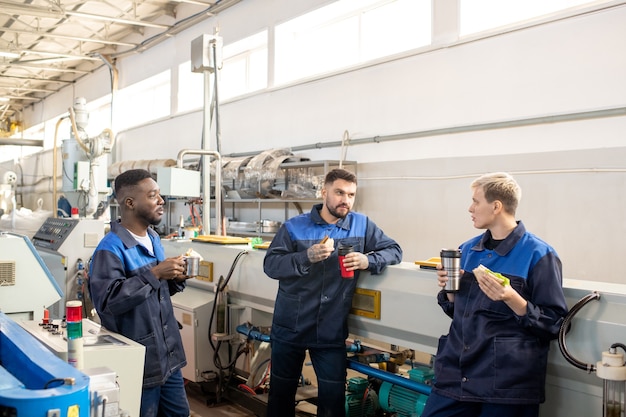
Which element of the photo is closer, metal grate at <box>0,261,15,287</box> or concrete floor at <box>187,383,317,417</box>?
metal grate at <box>0,261,15,287</box>

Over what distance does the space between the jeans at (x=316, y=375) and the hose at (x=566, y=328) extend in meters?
1.04

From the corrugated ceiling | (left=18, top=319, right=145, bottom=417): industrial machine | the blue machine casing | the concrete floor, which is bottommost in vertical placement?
the concrete floor

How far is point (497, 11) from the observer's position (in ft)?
14.2

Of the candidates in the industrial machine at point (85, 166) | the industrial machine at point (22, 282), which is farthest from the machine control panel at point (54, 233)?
the industrial machine at point (22, 282)

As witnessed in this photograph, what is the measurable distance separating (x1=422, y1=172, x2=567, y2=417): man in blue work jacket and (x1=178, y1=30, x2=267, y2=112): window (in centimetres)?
514

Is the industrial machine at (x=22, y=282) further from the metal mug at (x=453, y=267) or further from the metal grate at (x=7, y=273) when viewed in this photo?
the metal mug at (x=453, y=267)

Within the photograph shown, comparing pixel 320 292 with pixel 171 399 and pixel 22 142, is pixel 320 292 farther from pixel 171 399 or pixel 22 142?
pixel 22 142

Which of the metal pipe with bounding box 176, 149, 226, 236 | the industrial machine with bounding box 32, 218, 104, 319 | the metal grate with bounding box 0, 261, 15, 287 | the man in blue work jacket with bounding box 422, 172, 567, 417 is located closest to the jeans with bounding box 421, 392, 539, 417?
the man in blue work jacket with bounding box 422, 172, 567, 417

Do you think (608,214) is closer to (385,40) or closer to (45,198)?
(385,40)

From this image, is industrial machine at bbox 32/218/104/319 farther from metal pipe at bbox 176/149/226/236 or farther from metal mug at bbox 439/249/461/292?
metal mug at bbox 439/249/461/292

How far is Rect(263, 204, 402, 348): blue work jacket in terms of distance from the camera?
2514mm

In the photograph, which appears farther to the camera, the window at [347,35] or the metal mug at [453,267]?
the window at [347,35]

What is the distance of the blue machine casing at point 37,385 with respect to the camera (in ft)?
3.02

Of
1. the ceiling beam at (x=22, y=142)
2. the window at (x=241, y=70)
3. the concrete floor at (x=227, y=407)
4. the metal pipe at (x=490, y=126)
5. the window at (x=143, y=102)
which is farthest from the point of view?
the ceiling beam at (x=22, y=142)
